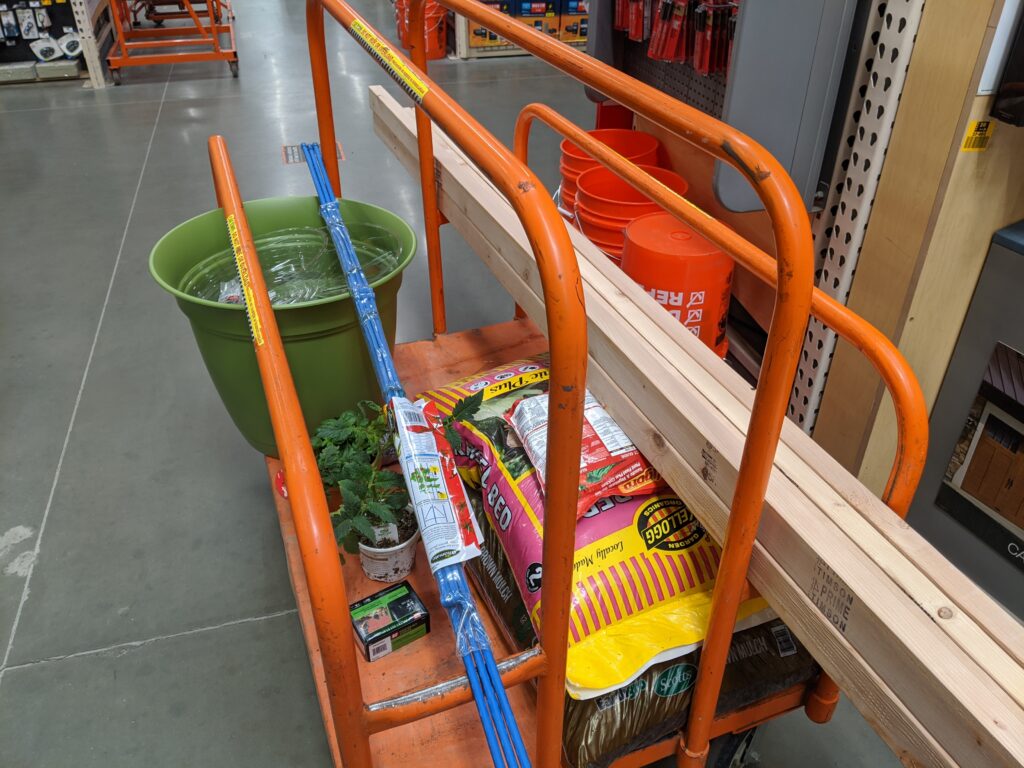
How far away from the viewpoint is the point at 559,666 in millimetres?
1083

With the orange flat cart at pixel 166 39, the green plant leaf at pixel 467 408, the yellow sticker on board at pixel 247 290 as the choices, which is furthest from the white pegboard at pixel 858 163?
the orange flat cart at pixel 166 39

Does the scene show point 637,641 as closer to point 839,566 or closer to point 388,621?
point 839,566

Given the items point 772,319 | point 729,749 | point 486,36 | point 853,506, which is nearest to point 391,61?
point 772,319

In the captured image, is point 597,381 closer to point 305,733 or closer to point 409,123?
point 305,733

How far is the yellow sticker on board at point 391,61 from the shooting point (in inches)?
41.8

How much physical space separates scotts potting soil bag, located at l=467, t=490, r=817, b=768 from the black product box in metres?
0.17

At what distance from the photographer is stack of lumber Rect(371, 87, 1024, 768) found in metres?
0.82

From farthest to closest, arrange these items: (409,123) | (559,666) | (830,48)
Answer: (409,123) → (830,48) → (559,666)

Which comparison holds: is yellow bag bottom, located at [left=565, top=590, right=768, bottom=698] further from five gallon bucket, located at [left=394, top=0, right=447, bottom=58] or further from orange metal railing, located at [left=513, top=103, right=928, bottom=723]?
five gallon bucket, located at [left=394, top=0, right=447, bottom=58]

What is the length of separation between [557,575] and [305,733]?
1.08 meters

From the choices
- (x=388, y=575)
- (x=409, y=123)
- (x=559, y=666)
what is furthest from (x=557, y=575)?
(x=409, y=123)

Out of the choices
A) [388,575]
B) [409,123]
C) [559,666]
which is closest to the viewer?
[559,666]

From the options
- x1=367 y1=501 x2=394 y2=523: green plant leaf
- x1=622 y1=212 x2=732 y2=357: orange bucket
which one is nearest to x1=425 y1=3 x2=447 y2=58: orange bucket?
x1=622 y1=212 x2=732 y2=357: orange bucket

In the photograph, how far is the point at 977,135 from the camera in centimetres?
157
